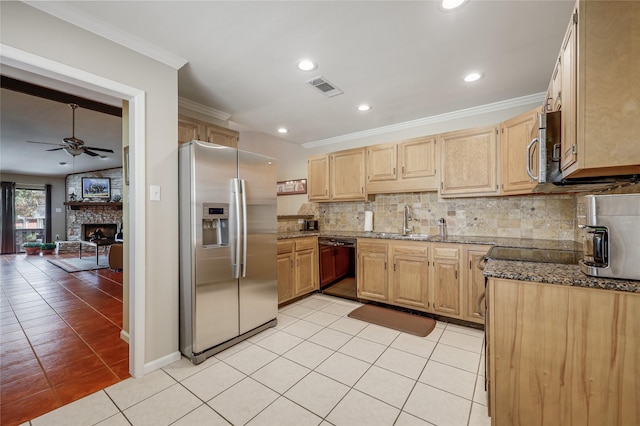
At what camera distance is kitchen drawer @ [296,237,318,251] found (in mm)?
3645

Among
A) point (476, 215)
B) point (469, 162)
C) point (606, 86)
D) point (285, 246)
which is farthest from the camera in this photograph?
point (285, 246)

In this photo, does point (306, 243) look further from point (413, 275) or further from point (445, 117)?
point (445, 117)

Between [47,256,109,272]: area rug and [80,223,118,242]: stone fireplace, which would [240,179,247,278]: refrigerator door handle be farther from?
[80,223,118,242]: stone fireplace

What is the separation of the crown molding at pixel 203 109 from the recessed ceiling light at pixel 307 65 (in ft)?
4.87

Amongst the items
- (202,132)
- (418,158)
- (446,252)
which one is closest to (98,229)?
(202,132)

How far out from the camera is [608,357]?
1157 mm

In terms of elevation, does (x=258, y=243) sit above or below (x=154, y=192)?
below

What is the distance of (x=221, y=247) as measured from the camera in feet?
7.75

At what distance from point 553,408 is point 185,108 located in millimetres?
3911

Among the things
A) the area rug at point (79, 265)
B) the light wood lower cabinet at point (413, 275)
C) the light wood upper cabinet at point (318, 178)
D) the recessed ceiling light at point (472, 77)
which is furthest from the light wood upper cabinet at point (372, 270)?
the area rug at point (79, 265)

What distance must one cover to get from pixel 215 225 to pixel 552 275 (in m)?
2.35

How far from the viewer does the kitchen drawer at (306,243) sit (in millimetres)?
3645

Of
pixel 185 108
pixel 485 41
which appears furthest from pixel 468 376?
pixel 185 108

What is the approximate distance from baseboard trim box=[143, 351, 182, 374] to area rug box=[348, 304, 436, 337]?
6.01 feet
